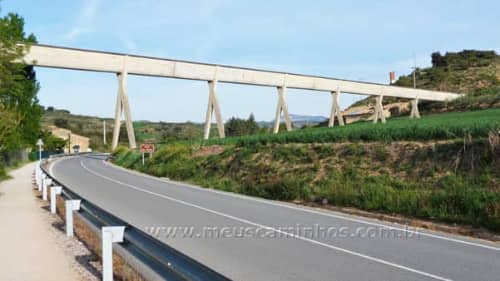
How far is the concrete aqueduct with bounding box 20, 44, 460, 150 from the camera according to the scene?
120ft

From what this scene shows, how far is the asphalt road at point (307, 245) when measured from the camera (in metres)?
7.26

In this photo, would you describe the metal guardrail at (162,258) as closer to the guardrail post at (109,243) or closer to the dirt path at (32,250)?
the guardrail post at (109,243)

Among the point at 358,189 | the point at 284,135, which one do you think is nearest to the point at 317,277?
the point at 358,189

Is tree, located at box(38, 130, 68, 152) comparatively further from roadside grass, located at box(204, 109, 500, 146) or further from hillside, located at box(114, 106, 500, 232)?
roadside grass, located at box(204, 109, 500, 146)

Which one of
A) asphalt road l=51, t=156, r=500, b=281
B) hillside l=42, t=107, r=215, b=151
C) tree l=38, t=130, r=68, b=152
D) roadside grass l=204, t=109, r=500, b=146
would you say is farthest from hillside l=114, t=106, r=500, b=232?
hillside l=42, t=107, r=215, b=151

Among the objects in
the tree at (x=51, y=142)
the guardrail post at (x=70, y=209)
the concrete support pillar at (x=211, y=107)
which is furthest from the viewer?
the tree at (x=51, y=142)

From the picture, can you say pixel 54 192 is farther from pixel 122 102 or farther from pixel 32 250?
pixel 122 102

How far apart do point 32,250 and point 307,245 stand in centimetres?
509

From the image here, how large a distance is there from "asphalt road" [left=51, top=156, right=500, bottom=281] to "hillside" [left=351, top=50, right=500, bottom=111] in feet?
199

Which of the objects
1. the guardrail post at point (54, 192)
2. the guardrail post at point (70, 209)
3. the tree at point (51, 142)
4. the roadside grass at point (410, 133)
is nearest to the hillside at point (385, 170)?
the roadside grass at point (410, 133)

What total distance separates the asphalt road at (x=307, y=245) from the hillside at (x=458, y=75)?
60.6 metres

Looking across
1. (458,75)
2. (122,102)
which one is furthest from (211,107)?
(458,75)

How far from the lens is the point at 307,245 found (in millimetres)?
9297

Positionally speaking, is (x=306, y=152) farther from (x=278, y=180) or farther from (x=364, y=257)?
(x=364, y=257)
